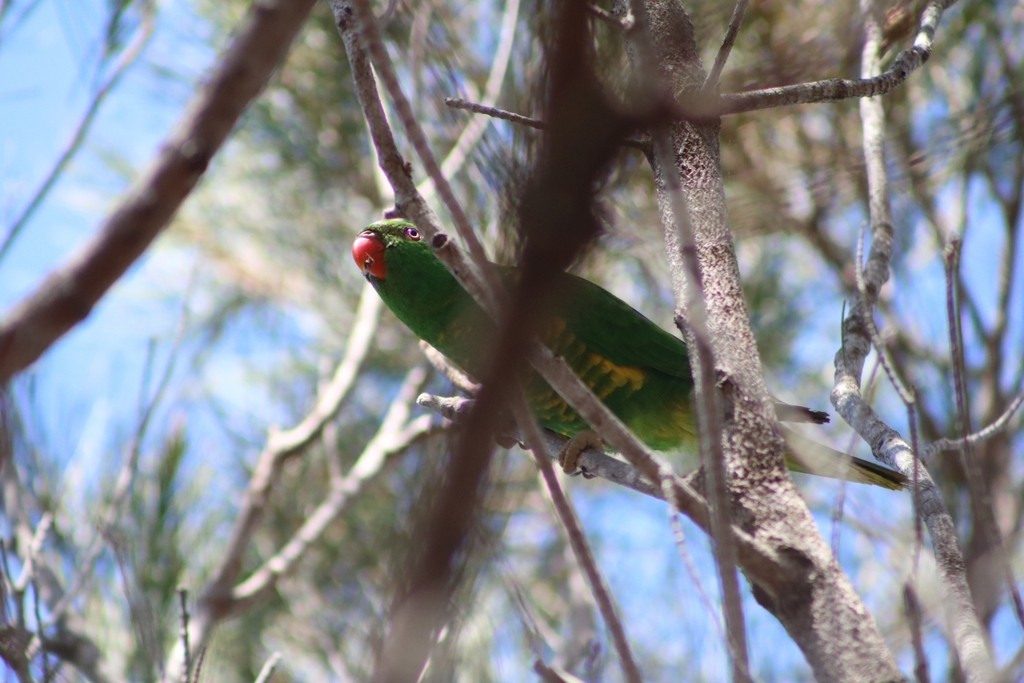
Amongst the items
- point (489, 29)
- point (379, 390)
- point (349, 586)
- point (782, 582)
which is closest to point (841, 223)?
Answer: point (489, 29)

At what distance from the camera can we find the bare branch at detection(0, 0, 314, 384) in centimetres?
69

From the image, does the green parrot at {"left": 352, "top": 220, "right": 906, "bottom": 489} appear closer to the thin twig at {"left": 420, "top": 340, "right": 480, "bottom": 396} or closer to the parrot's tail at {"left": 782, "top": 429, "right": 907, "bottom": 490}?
the thin twig at {"left": 420, "top": 340, "right": 480, "bottom": 396}

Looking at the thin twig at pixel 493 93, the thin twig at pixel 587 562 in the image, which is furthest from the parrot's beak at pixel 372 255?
the thin twig at pixel 587 562

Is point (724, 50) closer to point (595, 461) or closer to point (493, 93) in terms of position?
point (595, 461)

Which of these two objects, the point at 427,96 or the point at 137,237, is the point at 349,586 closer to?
the point at 427,96

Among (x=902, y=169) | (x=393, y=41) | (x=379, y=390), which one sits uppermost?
(x=902, y=169)

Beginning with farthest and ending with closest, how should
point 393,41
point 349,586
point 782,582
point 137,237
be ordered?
point 349,586 < point 393,41 < point 782,582 < point 137,237

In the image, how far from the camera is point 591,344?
97.7 inches

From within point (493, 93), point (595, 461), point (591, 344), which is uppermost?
point (493, 93)

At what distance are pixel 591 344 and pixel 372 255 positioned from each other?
0.68 m

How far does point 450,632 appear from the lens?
1062mm

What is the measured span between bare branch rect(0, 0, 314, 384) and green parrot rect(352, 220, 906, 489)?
1.55 m

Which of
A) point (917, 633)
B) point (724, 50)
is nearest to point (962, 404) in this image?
point (917, 633)

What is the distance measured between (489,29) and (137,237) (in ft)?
11.9
